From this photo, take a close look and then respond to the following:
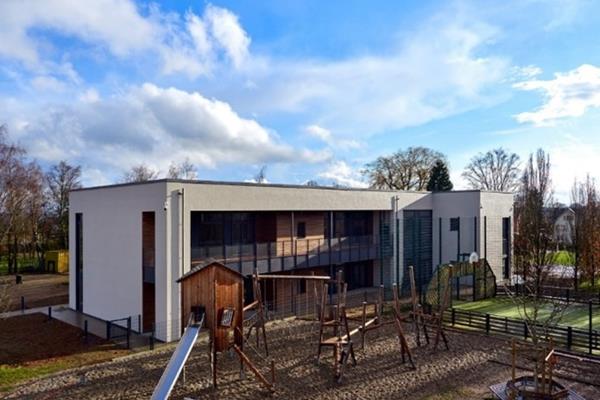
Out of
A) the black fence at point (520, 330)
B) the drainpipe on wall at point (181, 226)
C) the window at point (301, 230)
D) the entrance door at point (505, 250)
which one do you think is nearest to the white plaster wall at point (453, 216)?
the entrance door at point (505, 250)

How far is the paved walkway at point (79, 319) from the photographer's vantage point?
17.3 meters

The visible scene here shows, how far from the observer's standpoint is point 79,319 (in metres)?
21.0

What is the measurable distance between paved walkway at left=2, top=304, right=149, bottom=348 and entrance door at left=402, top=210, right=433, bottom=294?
15.4 m

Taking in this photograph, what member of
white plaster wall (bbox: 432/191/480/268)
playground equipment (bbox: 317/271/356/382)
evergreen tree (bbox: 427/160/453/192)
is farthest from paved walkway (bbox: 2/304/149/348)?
evergreen tree (bbox: 427/160/453/192)

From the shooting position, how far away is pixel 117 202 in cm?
1997

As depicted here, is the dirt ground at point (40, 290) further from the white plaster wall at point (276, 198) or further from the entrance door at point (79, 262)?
the white plaster wall at point (276, 198)

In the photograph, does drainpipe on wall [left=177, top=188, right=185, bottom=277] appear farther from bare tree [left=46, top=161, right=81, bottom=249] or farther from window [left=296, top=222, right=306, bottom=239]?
bare tree [left=46, top=161, right=81, bottom=249]

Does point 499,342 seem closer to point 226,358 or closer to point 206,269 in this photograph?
point 226,358

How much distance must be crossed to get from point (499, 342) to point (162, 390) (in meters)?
12.0

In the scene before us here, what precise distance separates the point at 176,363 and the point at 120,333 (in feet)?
A: 27.9

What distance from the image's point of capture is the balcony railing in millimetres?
19750

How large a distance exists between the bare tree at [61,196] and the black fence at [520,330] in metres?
37.2

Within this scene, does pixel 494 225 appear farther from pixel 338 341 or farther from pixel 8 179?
pixel 8 179

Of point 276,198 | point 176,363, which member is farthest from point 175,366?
point 276,198
